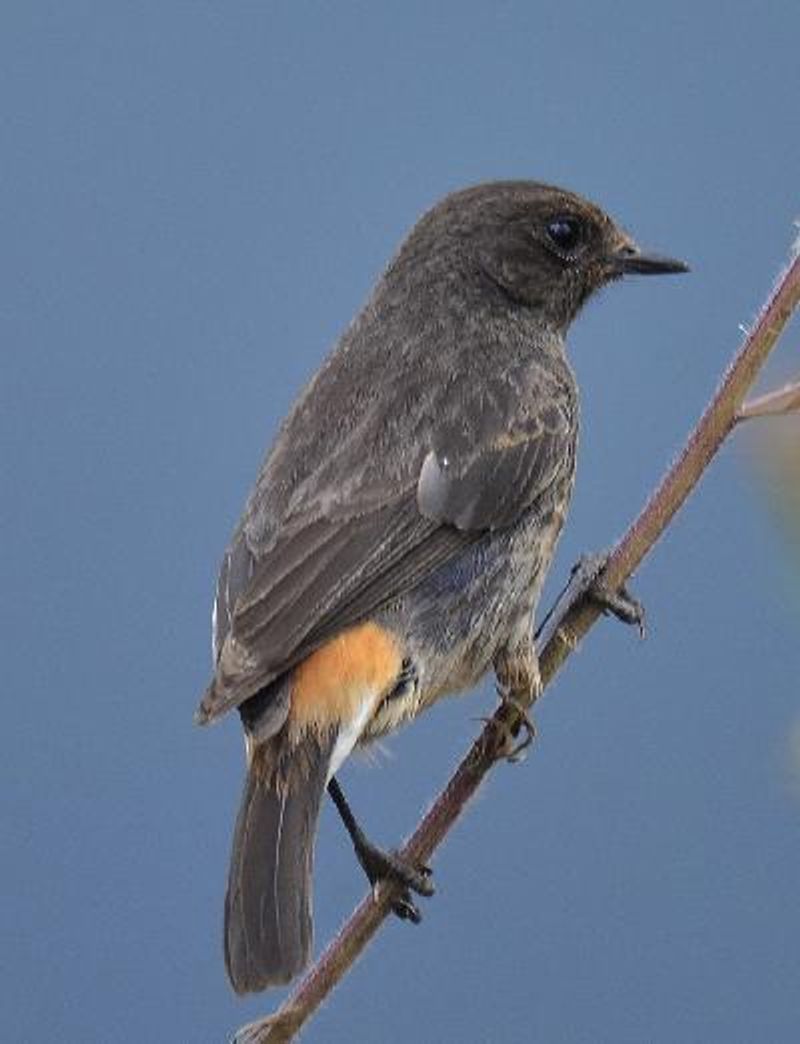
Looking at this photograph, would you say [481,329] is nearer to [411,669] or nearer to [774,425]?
[411,669]

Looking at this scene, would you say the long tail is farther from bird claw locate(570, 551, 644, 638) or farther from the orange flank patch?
bird claw locate(570, 551, 644, 638)

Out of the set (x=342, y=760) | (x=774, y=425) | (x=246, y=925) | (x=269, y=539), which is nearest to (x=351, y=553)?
(x=269, y=539)

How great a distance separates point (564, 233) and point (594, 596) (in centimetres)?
157

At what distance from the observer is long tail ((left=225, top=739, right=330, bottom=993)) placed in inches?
88.8

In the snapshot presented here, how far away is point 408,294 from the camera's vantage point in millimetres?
3791

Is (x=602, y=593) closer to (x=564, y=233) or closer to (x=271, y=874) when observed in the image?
(x=271, y=874)

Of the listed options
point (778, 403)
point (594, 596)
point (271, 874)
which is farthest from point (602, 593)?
point (778, 403)

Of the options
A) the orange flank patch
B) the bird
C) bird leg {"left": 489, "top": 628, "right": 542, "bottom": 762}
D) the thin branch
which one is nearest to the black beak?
the bird

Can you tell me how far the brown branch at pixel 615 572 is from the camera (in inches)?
68.1

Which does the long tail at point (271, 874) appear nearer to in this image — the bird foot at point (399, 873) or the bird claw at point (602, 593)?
the bird foot at point (399, 873)

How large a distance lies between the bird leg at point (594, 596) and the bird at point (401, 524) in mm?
291

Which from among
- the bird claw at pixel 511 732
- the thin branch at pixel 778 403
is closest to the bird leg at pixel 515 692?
the bird claw at pixel 511 732

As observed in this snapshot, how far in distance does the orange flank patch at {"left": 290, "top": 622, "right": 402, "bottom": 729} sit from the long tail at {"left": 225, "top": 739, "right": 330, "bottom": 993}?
0.06m

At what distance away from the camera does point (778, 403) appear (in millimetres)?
1589
